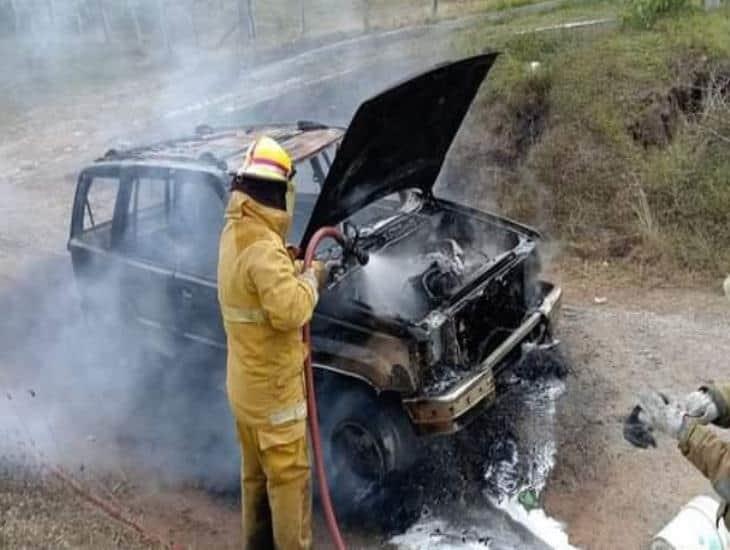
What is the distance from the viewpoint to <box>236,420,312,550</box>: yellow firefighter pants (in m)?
3.83

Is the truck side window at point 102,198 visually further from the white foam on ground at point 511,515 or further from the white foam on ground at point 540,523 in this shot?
the white foam on ground at point 540,523

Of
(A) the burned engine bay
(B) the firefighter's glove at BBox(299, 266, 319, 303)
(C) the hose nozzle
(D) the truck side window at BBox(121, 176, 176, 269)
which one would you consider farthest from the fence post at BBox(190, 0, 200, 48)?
(B) the firefighter's glove at BBox(299, 266, 319, 303)

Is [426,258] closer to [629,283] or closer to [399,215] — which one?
[399,215]

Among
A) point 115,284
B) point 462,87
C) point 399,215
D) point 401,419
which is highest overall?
point 462,87

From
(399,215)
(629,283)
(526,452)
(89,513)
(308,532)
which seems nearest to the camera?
(308,532)

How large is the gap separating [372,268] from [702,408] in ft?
7.43

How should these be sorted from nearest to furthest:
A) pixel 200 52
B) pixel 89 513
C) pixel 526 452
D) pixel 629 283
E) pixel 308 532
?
pixel 308 532 < pixel 89 513 < pixel 526 452 < pixel 629 283 < pixel 200 52

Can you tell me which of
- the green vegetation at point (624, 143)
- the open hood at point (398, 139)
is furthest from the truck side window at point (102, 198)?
the open hood at point (398, 139)

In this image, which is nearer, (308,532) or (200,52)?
(308,532)

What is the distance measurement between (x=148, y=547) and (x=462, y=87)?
3.07 metres

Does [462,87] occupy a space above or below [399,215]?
above

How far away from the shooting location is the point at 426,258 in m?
5.09

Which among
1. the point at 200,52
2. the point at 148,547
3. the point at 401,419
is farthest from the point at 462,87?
the point at 200,52

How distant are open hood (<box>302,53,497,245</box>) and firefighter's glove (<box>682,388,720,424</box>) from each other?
200 centimetres
